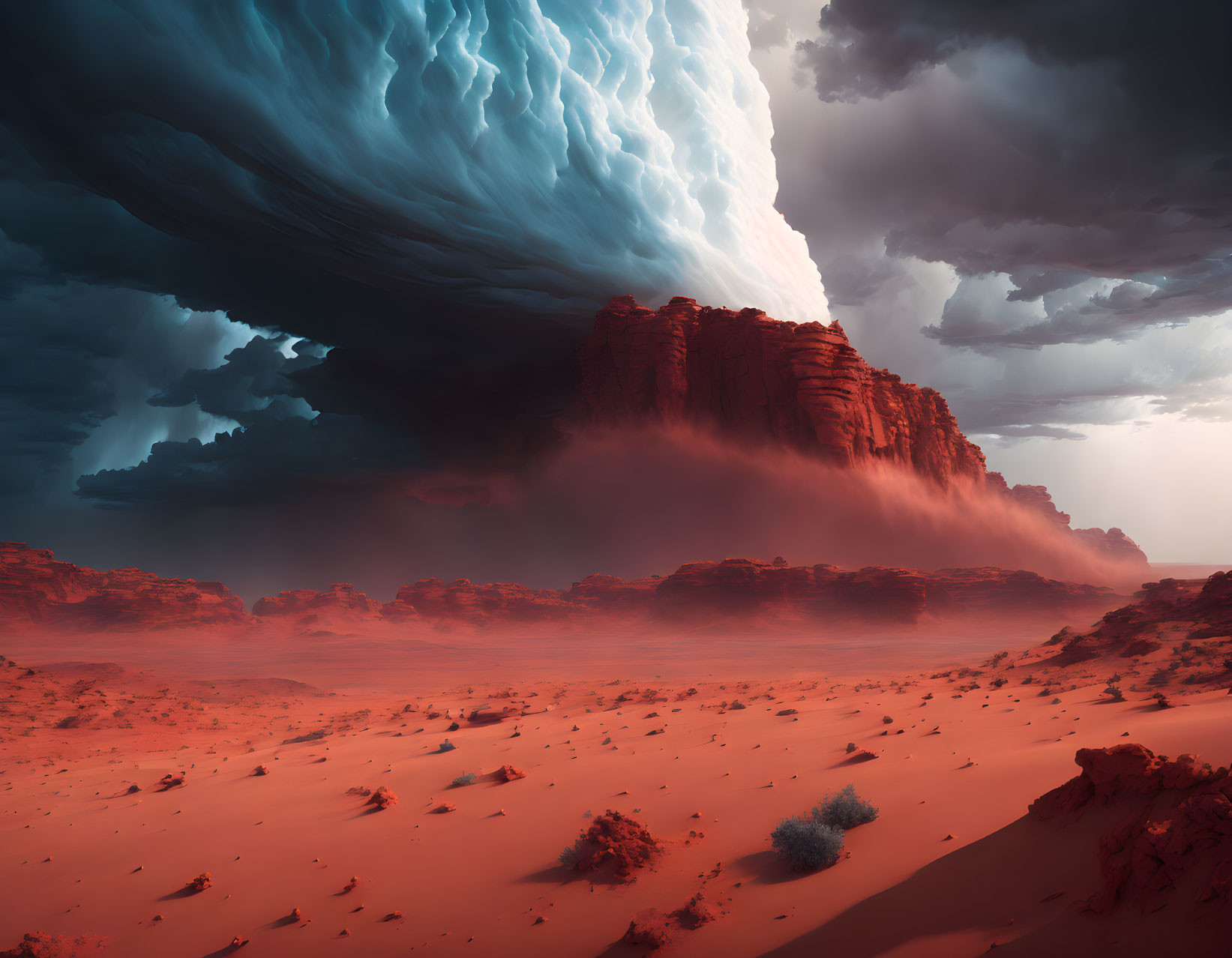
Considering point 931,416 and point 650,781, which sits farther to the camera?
point 931,416

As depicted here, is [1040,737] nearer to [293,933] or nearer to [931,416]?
[293,933]

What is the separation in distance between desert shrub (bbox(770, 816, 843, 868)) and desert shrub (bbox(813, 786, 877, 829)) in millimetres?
381

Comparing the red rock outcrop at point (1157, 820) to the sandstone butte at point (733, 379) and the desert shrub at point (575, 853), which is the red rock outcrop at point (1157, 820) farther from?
the sandstone butte at point (733, 379)

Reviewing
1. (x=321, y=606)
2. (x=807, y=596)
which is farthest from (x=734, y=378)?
(x=321, y=606)

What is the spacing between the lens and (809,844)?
5.38m

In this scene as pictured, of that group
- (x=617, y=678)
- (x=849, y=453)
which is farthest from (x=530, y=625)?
(x=849, y=453)

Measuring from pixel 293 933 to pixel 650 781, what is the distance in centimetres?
417

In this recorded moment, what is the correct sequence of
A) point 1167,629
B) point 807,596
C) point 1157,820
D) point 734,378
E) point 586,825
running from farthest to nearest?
point 734,378
point 807,596
point 1167,629
point 586,825
point 1157,820

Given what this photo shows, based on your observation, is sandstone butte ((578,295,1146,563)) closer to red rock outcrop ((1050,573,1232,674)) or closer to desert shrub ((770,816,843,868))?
red rock outcrop ((1050,573,1232,674))

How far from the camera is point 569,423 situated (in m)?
74.1

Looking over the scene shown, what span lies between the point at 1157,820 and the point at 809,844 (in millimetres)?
2462

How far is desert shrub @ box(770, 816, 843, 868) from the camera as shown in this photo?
534 cm

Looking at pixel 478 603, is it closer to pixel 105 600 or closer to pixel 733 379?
pixel 105 600

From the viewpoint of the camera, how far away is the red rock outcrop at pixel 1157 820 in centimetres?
341
